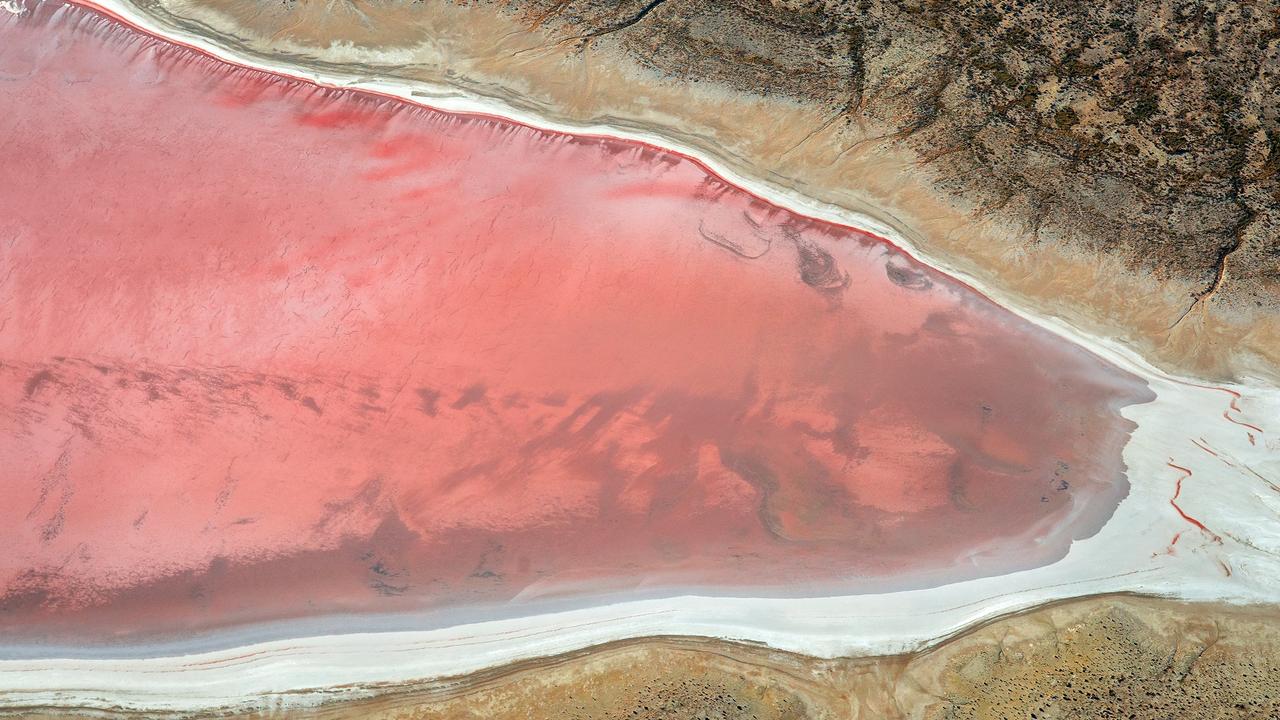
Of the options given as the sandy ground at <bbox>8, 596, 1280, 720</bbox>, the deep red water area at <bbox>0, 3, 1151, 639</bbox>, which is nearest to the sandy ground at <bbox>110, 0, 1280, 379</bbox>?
the deep red water area at <bbox>0, 3, 1151, 639</bbox>

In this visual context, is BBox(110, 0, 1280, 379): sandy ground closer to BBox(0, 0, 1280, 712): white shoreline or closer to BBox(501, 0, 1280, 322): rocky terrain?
BBox(501, 0, 1280, 322): rocky terrain

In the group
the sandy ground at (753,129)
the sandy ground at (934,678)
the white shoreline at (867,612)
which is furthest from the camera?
the sandy ground at (753,129)

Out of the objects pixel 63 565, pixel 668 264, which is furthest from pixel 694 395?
pixel 63 565

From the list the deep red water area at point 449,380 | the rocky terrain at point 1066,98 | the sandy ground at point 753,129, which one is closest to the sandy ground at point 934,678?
the deep red water area at point 449,380

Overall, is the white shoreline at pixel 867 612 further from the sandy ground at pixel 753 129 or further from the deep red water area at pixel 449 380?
the sandy ground at pixel 753 129

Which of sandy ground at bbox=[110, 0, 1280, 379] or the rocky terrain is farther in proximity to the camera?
sandy ground at bbox=[110, 0, 1280, 379]

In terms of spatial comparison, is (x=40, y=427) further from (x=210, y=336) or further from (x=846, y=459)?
(x=846, y=459)
